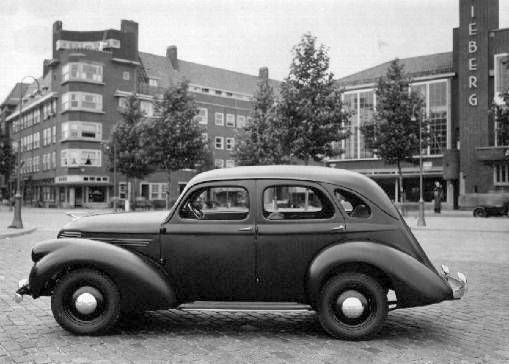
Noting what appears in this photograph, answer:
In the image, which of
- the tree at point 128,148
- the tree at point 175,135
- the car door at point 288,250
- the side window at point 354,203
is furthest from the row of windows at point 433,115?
the car door at point 288,250

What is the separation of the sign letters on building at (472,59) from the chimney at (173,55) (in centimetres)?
3933

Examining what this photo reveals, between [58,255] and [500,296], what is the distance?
5.66 metres

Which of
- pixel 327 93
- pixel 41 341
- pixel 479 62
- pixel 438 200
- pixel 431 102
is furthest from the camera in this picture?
pixel 431 102

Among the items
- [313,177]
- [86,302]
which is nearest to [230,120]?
[313,177]

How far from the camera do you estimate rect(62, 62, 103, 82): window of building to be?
5528 cm

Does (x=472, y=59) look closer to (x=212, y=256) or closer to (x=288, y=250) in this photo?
(x=288, y=250)

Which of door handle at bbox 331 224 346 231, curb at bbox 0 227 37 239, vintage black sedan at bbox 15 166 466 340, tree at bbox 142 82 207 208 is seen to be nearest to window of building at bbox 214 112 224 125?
tree at bbox 142 82 207 208

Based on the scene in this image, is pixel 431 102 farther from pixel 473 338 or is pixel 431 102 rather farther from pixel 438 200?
pixel 473 338

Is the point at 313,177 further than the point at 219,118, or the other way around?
the point at 219,118

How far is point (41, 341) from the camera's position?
4.96m

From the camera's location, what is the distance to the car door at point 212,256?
5234 millimetres

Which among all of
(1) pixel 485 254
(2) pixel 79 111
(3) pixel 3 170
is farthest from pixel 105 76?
(1) pixel 485 254

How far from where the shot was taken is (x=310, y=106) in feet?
91.5

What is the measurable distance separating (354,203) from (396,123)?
1254 inches
